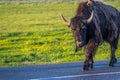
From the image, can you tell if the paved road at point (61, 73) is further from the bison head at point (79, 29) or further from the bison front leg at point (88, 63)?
the bison head at point (79, 29)

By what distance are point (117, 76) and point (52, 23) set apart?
24220 mm

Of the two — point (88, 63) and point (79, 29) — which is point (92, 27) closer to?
point (79, 29)

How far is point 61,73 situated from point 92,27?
2233mm

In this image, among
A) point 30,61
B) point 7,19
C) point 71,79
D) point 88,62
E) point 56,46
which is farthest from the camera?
point 7,19

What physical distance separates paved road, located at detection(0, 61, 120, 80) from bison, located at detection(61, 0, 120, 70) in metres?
0.55

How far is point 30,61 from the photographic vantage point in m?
18.9

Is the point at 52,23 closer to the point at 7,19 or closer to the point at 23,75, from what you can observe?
the point at 7,19

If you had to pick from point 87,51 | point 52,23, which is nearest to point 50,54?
point 87,51

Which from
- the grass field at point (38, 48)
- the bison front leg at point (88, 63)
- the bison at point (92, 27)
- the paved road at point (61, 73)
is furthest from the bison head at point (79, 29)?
the grass field at point (38, 48)

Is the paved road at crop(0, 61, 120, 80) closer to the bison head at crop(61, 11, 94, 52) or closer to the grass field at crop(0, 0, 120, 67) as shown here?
the bison head at crop(61, 11, 94, 52)

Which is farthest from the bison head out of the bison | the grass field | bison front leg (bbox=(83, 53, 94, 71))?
the grass field

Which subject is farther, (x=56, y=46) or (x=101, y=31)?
(x=56, y=46)

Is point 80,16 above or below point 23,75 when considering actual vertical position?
above

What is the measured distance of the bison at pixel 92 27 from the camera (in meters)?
13.9
